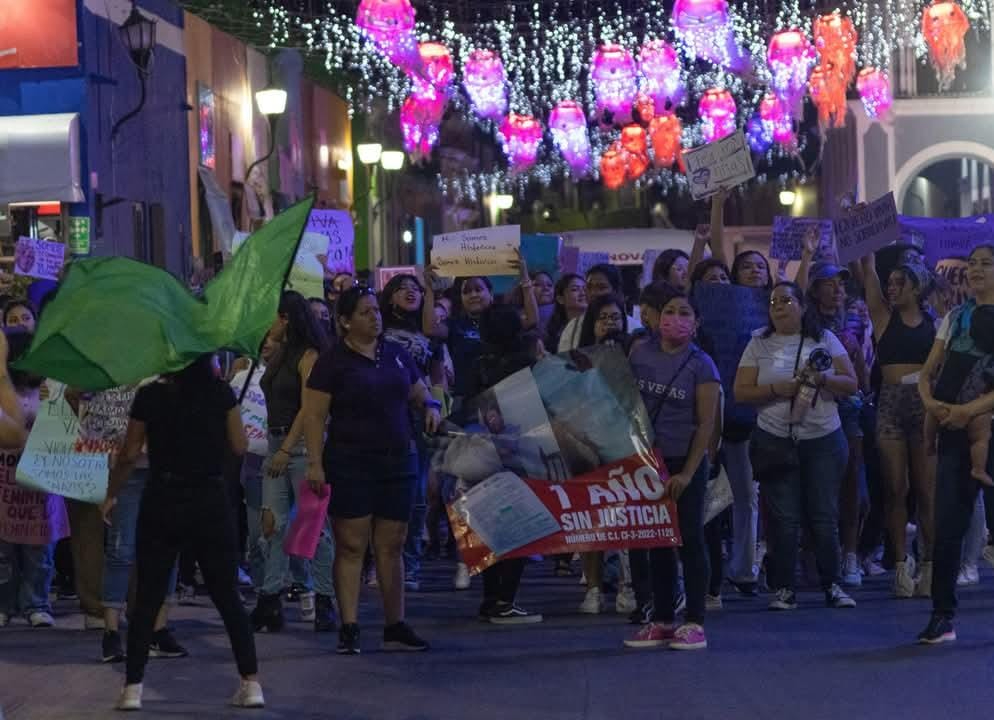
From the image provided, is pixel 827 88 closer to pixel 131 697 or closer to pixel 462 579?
pixel 462 579

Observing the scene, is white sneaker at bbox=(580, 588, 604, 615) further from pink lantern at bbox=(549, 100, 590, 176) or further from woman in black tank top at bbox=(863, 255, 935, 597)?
pink lantern at bbox=(549, 100, 590, 176)

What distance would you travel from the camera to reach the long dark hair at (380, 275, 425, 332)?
41.1 ft

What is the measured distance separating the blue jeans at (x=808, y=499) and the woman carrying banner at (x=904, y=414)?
26.0 inches

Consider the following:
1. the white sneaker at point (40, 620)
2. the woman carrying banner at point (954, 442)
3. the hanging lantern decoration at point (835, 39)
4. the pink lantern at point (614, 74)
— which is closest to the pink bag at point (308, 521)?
the white sneaker at point (40, 620)

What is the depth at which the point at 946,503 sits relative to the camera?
10188mm

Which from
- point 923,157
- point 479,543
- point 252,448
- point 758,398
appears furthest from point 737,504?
point 923,157

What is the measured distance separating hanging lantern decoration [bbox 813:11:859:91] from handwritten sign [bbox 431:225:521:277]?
15.3m

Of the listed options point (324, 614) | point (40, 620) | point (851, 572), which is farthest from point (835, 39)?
point (40, 620)

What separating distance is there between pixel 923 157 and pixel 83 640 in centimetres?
3491

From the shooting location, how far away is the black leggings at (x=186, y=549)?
351 inches

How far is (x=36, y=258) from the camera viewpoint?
16.0 meters

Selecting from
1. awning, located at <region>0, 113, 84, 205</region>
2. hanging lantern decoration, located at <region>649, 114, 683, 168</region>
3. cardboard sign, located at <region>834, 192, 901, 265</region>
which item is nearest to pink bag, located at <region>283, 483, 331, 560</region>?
cardboard sign, located at <region>834, 192, 901, 265</region>

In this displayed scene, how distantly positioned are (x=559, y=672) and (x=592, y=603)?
227 cm

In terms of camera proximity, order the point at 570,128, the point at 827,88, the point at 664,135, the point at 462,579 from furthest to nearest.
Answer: the point at 570,128 → the point at 664,135 → the point at 827,88 → the point at 462,579
